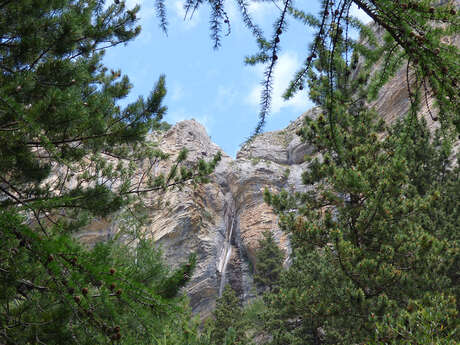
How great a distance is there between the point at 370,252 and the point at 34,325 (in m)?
7.21

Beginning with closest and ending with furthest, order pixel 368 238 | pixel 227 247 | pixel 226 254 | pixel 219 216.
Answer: pixel 368 238
pixel 226 254
pixel 227 247
pixel 219 216

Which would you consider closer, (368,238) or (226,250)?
(368,238)

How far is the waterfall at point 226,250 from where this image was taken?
2341 cm

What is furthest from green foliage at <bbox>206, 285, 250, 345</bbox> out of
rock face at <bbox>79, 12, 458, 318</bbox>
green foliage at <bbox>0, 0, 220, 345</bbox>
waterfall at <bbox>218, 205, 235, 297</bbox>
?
green foliage at <bbox>0, 0, 220, 345</bbox>

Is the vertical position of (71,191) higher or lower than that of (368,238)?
higher

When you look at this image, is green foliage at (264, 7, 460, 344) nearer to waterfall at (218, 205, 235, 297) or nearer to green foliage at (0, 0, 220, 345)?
green foliage at (0, 0, 220, 345)

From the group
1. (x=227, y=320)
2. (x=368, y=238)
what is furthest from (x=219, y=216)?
(x=368, y=238)

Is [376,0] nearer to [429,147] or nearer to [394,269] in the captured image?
[394,269]

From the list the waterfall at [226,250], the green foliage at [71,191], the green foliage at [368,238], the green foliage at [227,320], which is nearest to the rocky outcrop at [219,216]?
the waterfall at [226,250]

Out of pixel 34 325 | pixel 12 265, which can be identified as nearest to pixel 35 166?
pixel 34 325

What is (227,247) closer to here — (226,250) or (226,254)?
(226,250)

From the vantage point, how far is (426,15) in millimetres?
1491

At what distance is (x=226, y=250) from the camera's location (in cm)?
2542

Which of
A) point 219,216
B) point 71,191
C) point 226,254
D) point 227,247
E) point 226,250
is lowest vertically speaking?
point 71,191
